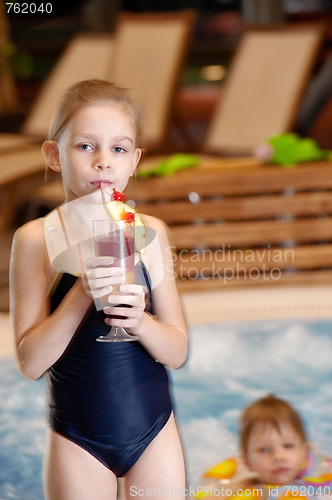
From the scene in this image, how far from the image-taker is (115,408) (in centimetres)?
126

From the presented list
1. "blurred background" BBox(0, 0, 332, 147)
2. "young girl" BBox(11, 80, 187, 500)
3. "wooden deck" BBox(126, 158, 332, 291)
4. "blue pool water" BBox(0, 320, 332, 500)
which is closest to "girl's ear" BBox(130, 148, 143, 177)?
"young girl" BBox(11, 80, 187, 500)

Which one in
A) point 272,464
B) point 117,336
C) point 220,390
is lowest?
point 220,390

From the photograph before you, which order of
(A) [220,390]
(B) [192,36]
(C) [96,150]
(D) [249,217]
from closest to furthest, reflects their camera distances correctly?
1. (C) [96,150]
2. (A) [220,390]
3. (D) [249,217]
4. (B) [192,36]

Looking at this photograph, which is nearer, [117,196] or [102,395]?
[117,196]

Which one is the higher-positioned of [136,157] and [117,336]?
[136,157]

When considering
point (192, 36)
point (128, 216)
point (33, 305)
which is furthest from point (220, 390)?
point (192, 36)

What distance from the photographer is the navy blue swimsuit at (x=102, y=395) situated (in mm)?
1255

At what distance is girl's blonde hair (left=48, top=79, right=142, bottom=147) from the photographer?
4.03ft

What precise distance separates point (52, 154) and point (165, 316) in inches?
13.0

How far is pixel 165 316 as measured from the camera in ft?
4.31

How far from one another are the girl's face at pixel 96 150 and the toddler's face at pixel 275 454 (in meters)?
1.01

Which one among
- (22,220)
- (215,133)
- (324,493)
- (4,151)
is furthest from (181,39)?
(324,493)

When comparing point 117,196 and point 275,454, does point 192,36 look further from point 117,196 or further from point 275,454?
point 117,196

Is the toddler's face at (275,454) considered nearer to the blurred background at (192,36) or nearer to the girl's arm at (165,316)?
the girl's arm at (165,316)
